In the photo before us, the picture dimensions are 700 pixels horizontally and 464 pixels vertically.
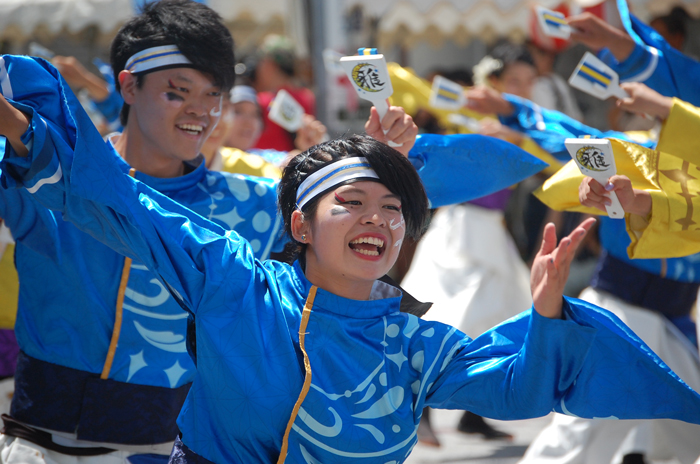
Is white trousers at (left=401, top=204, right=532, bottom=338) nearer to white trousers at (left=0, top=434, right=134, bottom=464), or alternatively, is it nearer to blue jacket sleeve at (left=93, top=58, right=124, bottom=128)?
blue jacket sleeve at (left=93, top=58, right=124, bottom=128)

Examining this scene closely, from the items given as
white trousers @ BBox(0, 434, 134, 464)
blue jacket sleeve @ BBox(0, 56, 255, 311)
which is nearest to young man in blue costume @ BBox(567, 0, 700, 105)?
blue jacket sleeve @ BBox(0, 56, 255, 311)

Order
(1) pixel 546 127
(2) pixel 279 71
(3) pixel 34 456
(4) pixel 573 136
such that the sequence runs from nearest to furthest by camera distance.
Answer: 1. (3) pixel 34 456
2. (4) pixel 573 136
3. (1) pixel 546 127
4. (2) pixel 279 71

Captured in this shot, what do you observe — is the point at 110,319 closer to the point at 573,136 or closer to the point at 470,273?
the point at 573,136

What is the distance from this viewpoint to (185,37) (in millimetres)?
2383

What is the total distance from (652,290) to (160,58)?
7.42 feet

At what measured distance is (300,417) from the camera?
1.67 metres

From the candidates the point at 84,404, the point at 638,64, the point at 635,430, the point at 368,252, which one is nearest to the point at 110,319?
the point at 84,404

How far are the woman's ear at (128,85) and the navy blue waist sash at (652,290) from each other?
85.8 inches

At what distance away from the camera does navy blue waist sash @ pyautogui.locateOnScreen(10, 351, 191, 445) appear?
7.13 feet

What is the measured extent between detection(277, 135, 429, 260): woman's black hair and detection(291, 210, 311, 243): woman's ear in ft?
0.05

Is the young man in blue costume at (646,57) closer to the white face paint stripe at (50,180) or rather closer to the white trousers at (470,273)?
the white face paint stripe at (50,180)

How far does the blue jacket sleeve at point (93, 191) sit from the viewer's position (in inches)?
64.6

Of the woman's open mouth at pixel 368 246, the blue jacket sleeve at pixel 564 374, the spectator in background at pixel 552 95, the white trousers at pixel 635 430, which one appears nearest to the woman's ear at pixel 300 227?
the woman's open mouth at pixel 368 246

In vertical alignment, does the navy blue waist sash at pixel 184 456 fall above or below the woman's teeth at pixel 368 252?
below
